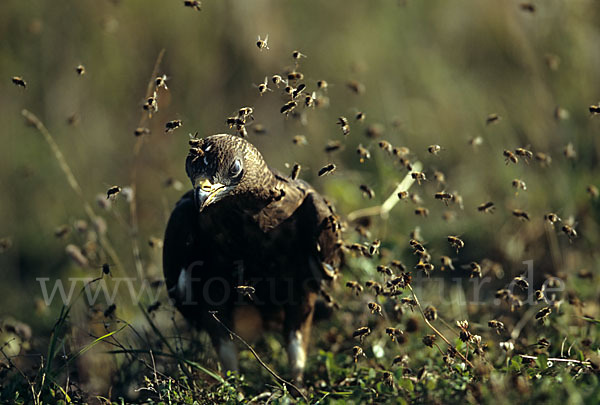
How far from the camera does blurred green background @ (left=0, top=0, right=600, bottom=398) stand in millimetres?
5930

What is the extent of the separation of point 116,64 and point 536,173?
173 inches

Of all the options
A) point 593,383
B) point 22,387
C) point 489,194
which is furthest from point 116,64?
point 593,383

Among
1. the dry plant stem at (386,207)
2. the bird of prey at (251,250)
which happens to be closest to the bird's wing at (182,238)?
the bird of prey at (251,250)

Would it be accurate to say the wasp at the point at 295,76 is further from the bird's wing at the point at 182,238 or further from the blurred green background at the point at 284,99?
the blurred green background at the point at 284,99

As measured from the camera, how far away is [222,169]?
11.1 feet

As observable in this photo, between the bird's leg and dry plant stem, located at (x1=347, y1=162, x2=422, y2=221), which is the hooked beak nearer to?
the bird's leg

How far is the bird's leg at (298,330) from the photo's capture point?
13.1 ft

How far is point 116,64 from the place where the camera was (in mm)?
7500

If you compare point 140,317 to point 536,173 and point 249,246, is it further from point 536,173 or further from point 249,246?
point 536,173

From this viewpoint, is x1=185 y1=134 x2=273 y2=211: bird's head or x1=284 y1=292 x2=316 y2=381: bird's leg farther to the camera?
x1=284 y1=292 x2=316 y2=381: bird's leg

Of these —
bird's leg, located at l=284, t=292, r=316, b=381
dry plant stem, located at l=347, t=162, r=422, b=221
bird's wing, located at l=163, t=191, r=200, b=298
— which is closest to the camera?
bird's wing, located at l=163, t=191, r=200, b=298

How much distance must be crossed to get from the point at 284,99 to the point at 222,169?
15.3 feet

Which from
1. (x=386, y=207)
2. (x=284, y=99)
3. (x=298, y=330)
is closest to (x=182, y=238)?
(x=298, y=330)

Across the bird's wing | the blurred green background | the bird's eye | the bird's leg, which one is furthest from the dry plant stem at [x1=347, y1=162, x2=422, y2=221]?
the bird's eye
